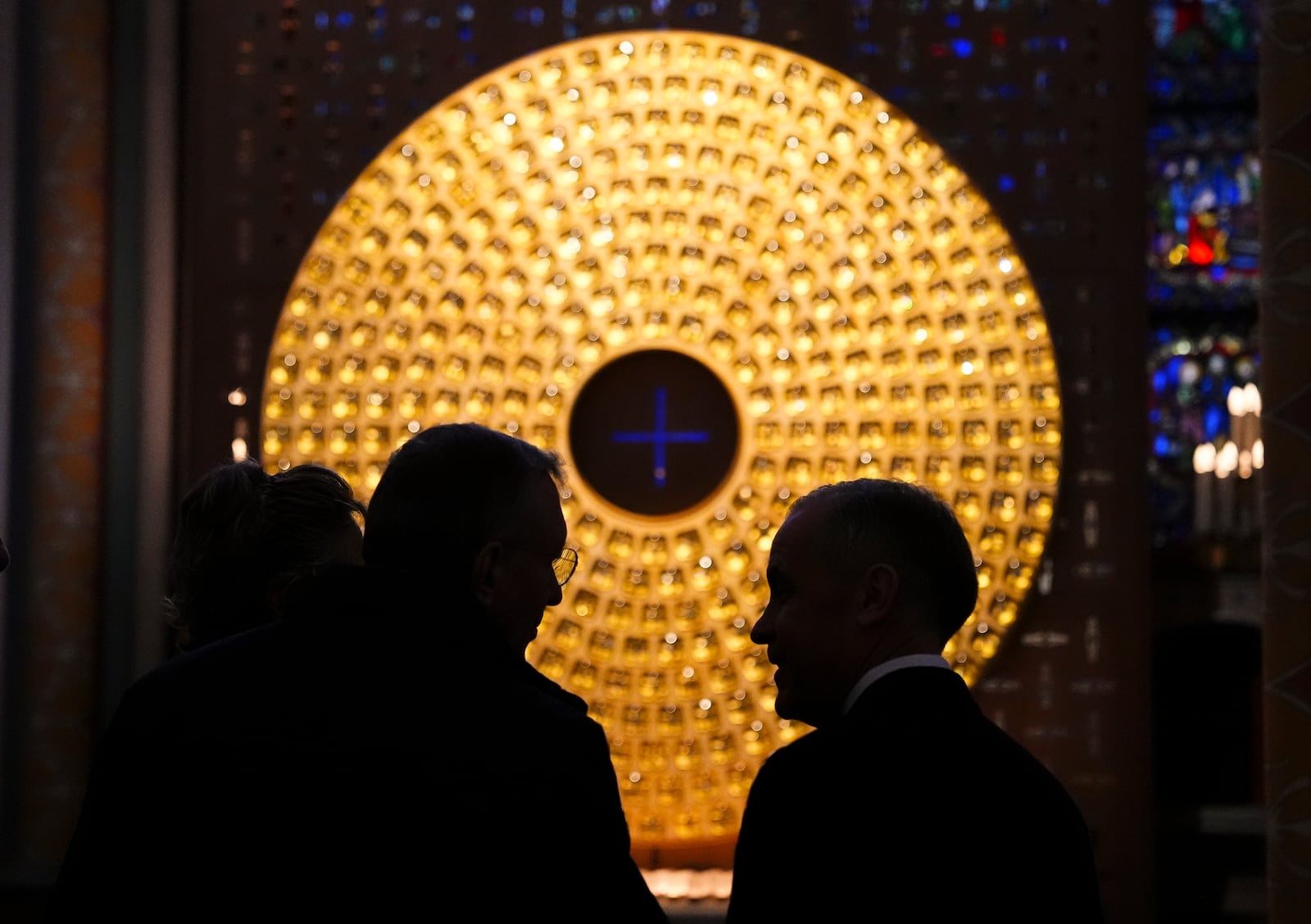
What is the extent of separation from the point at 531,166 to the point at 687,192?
48 cm

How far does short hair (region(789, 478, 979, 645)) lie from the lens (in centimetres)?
178

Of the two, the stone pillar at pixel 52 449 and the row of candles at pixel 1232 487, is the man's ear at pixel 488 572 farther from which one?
the row of candles at pixel 1232 487

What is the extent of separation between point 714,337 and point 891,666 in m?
3.09

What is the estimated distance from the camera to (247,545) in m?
2.06

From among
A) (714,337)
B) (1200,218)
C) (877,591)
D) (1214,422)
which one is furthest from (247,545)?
(1200,218)

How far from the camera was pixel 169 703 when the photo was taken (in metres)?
1.59

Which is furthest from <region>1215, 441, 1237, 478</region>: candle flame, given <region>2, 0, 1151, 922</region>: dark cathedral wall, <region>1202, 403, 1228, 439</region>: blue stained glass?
<region>2, 0, 1151, 922</region>: dark cathedral wall

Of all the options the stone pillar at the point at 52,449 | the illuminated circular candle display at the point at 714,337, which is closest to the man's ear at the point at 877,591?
the illuminated circular candle display at the point at 714,337

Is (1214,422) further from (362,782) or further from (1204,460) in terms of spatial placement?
(362,782)

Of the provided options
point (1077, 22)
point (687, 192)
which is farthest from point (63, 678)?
point (1077, 22)

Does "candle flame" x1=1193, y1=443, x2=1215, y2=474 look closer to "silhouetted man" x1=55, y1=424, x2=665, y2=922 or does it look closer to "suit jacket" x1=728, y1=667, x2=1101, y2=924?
"suit jacket" x1=728, y1=667, x2=1101, y2=924

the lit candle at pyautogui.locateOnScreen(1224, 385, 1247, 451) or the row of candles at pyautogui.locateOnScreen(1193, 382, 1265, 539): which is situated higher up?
the lit candle at pyautogui.locateOnScreen(1224, 385, 1247, 451)

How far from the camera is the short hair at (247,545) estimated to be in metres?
2.06

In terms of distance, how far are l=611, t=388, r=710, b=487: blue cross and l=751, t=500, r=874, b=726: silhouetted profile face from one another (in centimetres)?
299
